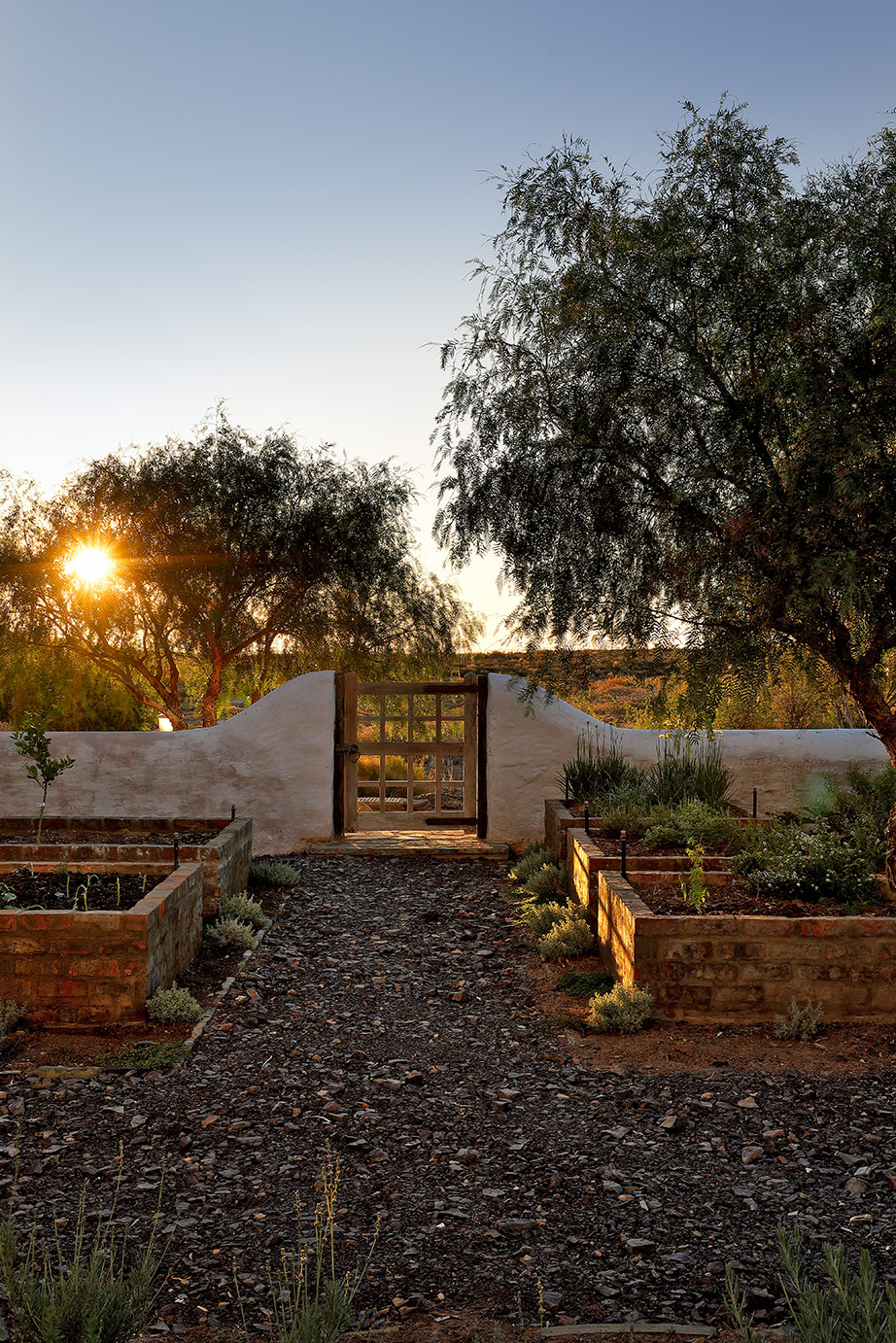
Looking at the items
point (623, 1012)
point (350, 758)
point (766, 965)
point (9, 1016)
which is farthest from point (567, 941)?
point (350, 758)

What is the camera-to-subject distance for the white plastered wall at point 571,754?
34.4ft

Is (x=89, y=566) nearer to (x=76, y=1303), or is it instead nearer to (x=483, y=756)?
(x=483, y=756)

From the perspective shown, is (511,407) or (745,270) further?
(511,407)

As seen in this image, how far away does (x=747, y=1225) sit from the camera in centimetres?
333

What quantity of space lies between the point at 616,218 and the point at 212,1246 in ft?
22.5

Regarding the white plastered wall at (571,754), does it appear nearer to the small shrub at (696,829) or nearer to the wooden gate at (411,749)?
the wooden gate at (411,749)

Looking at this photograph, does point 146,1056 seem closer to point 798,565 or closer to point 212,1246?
point 212,1246

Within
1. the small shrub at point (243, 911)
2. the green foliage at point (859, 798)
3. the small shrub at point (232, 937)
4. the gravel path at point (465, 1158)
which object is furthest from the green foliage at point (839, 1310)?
the green foliage at point (859, 798)

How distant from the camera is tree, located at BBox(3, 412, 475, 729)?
14.6 meters

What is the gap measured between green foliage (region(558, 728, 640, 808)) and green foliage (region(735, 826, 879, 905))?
3.11 metres

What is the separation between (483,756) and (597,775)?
1.39 meters

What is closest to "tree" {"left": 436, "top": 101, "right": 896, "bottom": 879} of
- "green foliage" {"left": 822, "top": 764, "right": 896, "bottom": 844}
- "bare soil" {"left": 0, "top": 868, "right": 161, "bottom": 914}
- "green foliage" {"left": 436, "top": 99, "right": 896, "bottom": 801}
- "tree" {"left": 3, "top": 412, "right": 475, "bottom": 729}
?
"green foliage" {"left": 436, "top": 99, "right": 896, "bottom": 801}

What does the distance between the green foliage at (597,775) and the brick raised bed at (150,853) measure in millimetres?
3194

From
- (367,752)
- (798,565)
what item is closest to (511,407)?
(798,565)
